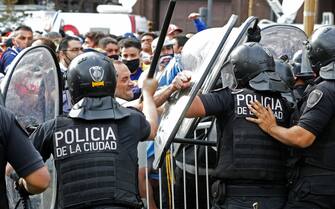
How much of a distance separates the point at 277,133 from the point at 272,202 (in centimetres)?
44

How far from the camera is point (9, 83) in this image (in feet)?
15.6

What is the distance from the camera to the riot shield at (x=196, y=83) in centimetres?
457

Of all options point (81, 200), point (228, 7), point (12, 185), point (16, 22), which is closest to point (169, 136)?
point (81, 200)

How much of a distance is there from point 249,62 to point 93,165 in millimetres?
1223

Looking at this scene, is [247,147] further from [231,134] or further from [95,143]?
[95,143]

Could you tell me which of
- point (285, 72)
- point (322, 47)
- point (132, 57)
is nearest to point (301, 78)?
point (285, 72)

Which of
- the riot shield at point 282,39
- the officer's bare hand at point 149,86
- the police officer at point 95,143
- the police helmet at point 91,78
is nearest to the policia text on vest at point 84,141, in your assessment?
the police officer at point 95,143

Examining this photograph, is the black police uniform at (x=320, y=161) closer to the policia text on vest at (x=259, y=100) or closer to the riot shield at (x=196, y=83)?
the policia text on vest at (x=259, y=100)

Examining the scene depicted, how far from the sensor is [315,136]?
462 centimetres

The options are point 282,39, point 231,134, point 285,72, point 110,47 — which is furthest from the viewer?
point 110,47

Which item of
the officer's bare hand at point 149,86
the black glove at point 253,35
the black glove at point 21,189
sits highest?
the black glove at point 253,35

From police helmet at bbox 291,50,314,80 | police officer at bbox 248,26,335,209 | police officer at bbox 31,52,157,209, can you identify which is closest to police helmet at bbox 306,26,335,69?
police officer at bbox 248,26,335,209

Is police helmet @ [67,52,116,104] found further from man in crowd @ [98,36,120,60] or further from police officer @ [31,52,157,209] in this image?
man in crowd @ [98,36,120,60]

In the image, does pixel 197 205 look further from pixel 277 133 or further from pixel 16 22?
pixel 16 22
